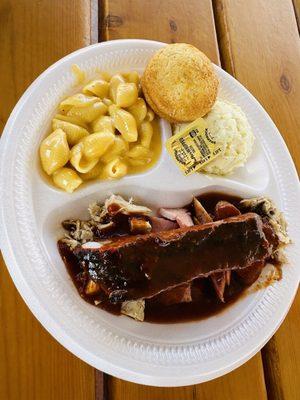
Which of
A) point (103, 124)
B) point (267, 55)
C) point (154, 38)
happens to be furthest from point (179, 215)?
point (267, 55)

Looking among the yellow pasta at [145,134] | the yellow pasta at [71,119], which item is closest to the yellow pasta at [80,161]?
the yellow pasta at [71,119]

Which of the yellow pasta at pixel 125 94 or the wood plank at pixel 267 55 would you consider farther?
the wood plank at pixel 267 55

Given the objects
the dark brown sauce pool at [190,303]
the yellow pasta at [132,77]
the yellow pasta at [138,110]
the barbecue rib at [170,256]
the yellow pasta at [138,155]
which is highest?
the yellow pasta at [132,77]

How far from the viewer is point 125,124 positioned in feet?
6.14

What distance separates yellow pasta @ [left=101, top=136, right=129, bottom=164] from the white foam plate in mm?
114

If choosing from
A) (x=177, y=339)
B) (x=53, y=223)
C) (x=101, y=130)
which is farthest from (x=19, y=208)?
(x=177, y=339)

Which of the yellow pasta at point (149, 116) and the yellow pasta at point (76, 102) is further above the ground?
the yellow pasta at point (76, 102)

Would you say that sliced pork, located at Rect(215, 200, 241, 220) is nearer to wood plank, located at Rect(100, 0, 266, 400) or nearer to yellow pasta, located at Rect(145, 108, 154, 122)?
yellow pasta, located at Rect(145, 108, 154, 122)

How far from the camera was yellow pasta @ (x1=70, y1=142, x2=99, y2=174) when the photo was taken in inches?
70.4

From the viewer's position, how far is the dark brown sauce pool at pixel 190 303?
171 centimetres

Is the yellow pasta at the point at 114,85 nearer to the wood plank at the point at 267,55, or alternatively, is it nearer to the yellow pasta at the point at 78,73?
the yellow pasta at the point at 78,73

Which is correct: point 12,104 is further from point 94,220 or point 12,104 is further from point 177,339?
point 177,339

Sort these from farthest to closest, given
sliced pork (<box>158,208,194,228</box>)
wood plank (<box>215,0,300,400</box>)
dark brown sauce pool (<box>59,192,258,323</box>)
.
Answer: wood plank (<box>215,0,300,400</box>) < sliced pork (<box>158,208,194,228</box>) < dark brown sauce pool (<box>59,192,258,323</box>)

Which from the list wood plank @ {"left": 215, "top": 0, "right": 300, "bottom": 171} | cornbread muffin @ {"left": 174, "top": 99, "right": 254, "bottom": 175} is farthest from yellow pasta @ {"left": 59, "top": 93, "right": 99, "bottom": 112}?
wood plank @ {"left": 215, "top": 0, "right": 300, "bottom": 171}
